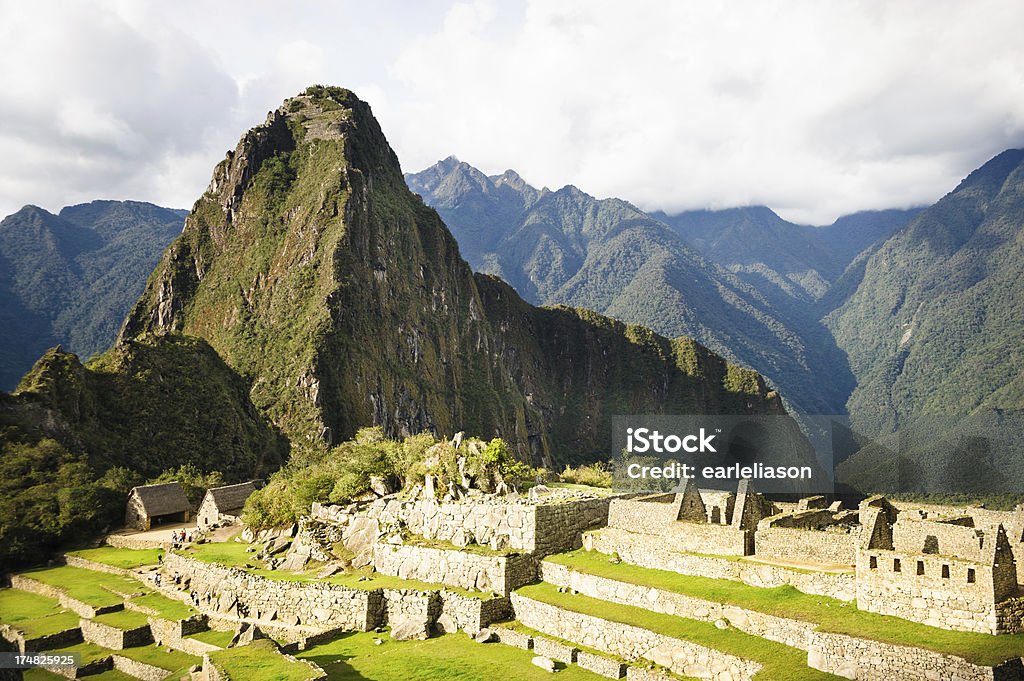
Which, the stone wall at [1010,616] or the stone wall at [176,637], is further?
the stone wall at [176,637]

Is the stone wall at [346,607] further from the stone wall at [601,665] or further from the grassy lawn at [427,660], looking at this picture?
the stone wall at [601,665]

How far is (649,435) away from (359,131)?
110707 mm

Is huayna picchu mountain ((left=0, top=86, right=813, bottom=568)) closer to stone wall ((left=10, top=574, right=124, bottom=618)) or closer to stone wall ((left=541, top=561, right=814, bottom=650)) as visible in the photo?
stone wall ((left=10, top=574, right=124, bottom=618))

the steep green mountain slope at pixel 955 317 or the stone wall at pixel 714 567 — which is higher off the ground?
the steep green mountain slope at pixel 955 317

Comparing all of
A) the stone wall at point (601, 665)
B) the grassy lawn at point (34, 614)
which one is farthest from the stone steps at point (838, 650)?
the grassy lawn at point (34, 614)

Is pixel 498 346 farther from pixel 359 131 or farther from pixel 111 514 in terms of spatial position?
pixel 111 514

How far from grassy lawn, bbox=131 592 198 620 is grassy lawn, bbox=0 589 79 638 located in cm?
206

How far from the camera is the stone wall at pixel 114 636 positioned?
23078 mm

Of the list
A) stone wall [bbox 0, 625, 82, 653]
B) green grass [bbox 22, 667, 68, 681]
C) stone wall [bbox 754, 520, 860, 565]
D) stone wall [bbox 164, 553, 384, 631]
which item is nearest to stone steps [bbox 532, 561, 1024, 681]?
stone wall [bbox 754, 520, 860, 565]

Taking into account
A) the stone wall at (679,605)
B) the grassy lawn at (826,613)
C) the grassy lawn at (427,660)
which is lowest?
the grassy lawn at (427,660)

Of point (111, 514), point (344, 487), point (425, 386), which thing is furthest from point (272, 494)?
point (425, 386)

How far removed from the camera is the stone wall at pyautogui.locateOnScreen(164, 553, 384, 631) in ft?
70.8

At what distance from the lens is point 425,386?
141 metres

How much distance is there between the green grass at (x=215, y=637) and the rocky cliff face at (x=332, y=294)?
3248 inches
